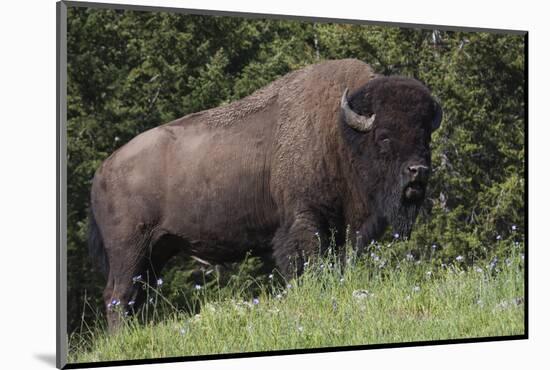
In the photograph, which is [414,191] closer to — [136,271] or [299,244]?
[299,244]

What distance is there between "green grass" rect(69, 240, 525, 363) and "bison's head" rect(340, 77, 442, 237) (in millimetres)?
390

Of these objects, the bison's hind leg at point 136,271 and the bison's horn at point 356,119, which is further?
the bison's horn at point 356,119

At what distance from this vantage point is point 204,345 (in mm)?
7375

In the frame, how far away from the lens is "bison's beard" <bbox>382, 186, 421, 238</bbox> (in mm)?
8016

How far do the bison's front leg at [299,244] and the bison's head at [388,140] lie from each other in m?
0.44

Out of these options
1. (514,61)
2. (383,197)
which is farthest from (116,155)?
(514,61)

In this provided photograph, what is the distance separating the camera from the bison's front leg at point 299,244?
7891 millimetres

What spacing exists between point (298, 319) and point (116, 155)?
1.76 metres

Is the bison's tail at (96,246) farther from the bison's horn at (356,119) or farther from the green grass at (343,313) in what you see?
the bison's horn at (356,119)

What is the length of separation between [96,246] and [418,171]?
2.38 meters

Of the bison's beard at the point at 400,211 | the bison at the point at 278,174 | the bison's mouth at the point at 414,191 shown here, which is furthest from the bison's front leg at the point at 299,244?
the bison's mouth at the point at 414,191

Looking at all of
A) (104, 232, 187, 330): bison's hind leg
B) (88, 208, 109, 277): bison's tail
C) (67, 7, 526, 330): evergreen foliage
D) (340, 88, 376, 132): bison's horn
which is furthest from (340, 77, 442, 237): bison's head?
(88, 208, 109, 277): bison's tail

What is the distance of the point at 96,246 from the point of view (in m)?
7.83

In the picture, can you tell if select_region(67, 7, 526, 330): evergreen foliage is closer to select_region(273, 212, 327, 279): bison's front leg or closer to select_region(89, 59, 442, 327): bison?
select_region(89, 59, 442, 327): bison
